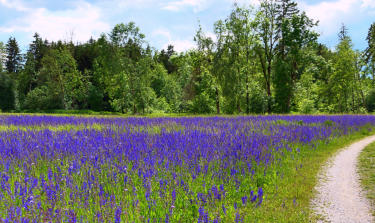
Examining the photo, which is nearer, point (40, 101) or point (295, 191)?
point (295, 191)

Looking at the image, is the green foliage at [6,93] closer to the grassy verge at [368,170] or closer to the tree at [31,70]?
the tree at [31,70]

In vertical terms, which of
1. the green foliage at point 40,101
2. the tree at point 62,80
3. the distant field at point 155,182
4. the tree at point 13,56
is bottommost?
the distant field at point 155,182

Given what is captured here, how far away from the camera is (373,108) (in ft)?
161

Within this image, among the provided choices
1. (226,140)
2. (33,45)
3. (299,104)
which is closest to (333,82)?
(299,104)

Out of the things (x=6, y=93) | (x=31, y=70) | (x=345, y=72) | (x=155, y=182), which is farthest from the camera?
(x=31, y=70)

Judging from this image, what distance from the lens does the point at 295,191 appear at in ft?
18.6

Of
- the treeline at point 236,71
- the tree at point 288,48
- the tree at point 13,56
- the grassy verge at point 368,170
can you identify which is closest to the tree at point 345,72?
the treeline at point 236,71

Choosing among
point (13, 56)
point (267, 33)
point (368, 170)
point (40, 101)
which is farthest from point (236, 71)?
point (13, 56)

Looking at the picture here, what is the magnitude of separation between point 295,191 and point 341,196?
→ 0.97 metres

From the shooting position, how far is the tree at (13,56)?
3450 inches

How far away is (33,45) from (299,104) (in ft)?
250

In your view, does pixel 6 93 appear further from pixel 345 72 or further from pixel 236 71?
pixel 345 72

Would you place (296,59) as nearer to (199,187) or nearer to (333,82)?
(333,82)

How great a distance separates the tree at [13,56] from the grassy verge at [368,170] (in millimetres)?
101596
